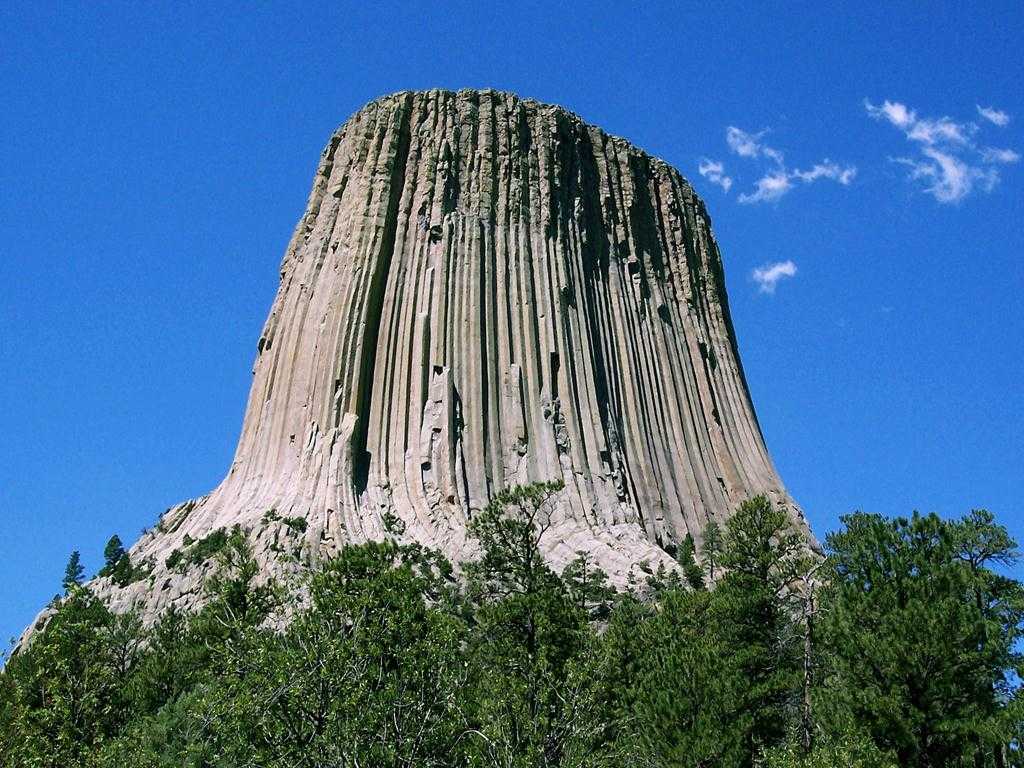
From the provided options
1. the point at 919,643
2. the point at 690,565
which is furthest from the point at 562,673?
the point at 690,565

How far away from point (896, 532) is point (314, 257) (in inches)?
1658

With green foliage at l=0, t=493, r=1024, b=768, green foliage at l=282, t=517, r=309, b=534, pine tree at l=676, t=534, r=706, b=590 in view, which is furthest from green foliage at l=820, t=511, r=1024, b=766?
green foliage at l=282, t=517, r=309, b=534

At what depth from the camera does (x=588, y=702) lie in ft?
67.4

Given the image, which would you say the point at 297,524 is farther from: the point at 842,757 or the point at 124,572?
the point at 842,757

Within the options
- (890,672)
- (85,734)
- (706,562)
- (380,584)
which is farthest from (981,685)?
(706,562)

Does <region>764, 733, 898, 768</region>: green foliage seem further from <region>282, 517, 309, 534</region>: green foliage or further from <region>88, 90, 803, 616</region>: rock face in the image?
<region>282, 517, 309, 534</region>: green foliage

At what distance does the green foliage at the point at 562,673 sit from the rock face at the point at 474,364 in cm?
1590

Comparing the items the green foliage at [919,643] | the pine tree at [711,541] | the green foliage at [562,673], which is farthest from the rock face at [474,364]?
the green foliage at [919,643]

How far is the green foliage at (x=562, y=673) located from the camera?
728 inches

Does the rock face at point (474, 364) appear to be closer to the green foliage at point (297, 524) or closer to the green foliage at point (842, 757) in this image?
the green foliage at point (297, 524)

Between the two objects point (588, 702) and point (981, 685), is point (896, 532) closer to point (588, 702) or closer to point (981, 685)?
point (981, 685)

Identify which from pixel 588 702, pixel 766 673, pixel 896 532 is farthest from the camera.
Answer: pixel 766 673

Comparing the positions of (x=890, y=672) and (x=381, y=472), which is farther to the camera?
(x=381, y=472)

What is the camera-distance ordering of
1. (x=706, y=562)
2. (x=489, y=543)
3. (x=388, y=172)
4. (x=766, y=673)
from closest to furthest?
(x=766, y=673), (x=489, y=543), (x=706, y=562), (x=388, y=172)
